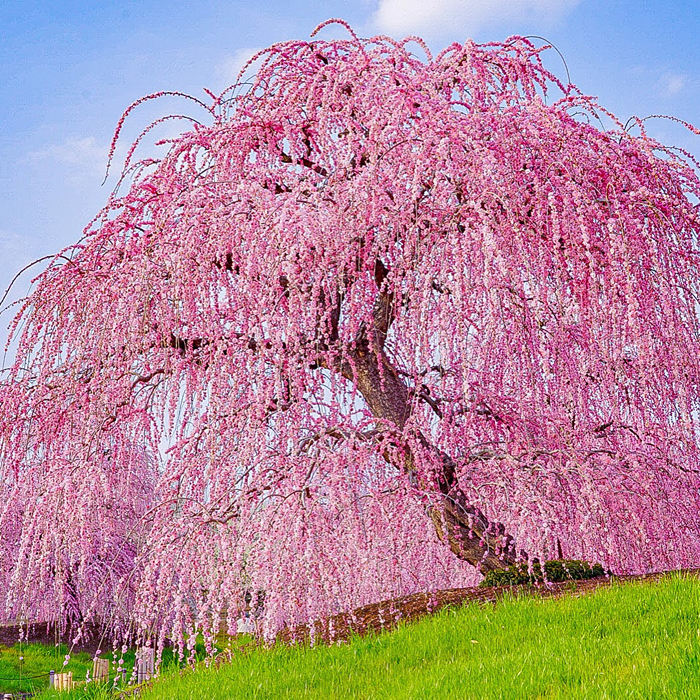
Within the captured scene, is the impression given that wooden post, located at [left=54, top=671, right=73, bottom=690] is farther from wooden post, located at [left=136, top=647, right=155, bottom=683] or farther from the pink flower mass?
the pink flower mass

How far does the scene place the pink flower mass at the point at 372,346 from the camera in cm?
550

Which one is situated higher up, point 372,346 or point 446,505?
point 372,346

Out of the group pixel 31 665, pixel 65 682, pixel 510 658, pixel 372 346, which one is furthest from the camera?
pixel 31 665

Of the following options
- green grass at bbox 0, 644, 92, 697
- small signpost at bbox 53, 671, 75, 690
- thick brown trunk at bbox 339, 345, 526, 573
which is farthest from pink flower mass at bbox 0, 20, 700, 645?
green grass at bbox 0, 644, 92, 697

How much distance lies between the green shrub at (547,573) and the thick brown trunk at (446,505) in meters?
0.20

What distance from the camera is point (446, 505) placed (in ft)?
22.7

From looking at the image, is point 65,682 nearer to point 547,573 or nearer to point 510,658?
point 547,573

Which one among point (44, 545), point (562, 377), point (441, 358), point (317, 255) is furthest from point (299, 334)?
point (44, 545)

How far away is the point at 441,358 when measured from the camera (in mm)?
6031

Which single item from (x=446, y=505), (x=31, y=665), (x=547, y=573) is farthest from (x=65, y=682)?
(x=31, y=665)

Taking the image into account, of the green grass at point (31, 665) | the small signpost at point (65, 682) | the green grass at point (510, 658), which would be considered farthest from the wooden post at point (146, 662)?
the green grass at point (31, 665)

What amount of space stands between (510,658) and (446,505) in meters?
2.45

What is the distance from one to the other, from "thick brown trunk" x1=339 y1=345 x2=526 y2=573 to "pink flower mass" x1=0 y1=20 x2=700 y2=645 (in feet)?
0.08

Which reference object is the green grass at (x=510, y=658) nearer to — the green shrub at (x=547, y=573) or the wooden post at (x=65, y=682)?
the green shrub at (x=547, y=573)
